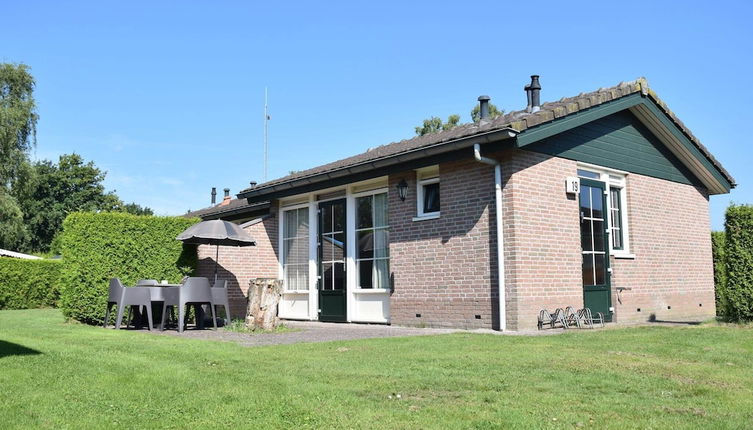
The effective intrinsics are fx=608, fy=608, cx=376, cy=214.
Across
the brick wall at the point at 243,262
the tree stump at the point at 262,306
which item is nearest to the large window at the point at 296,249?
the brick wall at the point at 243,262

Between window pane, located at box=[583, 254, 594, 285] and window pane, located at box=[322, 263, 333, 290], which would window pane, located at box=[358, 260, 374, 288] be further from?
window pane, located at box=[583, 254, 594, 285]

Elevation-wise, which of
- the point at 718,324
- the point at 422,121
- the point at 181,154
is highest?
the point at 422,121

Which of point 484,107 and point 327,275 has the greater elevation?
point 484,107

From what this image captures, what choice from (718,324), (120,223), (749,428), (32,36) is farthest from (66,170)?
(749,428)

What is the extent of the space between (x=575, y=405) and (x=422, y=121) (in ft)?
108

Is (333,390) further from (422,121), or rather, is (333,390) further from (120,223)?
(422,121)

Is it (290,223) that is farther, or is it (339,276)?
(290,223)

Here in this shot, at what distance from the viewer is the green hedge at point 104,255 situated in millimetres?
11531

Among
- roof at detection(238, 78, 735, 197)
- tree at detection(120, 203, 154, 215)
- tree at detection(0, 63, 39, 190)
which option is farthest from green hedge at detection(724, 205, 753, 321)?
tree at detection(120, 203, 154, 215)

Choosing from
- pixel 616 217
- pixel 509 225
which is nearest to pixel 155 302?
pixel 509 225

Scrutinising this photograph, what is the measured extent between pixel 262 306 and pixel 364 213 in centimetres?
353

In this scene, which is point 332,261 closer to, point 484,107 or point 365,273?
point 365,273

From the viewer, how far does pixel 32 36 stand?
1443 centimetres

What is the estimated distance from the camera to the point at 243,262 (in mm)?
14383
